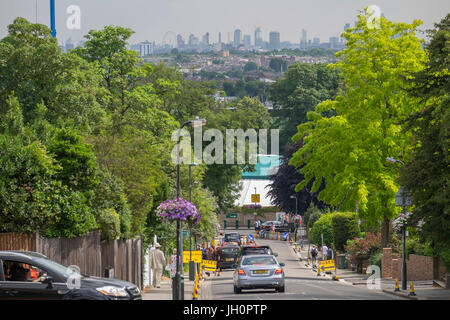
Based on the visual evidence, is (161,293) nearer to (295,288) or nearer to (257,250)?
(295,288)

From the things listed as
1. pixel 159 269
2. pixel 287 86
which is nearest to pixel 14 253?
pixel 159 269

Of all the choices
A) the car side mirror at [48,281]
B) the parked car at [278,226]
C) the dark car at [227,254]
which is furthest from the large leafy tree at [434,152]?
the parked car at [278,226]

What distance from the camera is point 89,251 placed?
82.6 feet

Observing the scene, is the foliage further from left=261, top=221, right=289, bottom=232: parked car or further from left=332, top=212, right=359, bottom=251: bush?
left=261, top=221, right=289, bottom=232: parked car

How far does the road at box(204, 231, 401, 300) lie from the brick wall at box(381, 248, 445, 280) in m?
3.24

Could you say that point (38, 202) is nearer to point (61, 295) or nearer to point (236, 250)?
point (61, 295)

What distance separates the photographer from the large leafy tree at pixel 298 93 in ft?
407

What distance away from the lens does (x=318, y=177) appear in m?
48.5

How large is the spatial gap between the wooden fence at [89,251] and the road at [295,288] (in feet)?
10.5

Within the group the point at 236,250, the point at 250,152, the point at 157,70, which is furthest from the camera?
the point at 250,152

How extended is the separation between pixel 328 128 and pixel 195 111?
47547mm

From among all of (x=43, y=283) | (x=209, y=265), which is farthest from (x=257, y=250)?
(x=43, y=283)

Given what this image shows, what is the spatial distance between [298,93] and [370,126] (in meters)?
79.9

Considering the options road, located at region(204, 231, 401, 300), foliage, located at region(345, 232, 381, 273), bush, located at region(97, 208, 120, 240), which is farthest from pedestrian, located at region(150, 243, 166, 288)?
foliage, located at region(345, 232, 381, 273)
